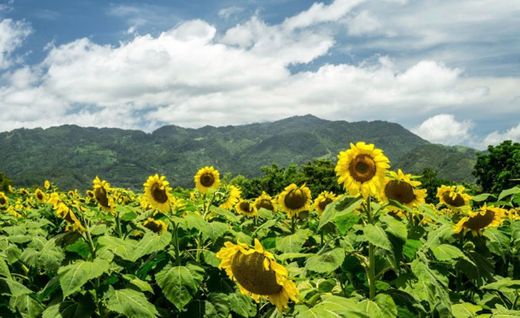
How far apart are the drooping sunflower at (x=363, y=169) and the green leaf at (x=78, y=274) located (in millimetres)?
2281

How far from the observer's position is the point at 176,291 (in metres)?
4.30

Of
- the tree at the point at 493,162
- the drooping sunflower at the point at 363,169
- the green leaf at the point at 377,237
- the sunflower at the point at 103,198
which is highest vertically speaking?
the drooping sunflower at the point at 363,169

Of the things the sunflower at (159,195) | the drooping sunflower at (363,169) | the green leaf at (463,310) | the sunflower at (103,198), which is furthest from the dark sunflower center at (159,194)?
the green leaf at (463,310)

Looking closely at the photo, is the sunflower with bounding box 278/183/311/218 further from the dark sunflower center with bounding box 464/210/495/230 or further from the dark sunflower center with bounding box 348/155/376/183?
the dark sunflower center with bounding box 348/155/376/183

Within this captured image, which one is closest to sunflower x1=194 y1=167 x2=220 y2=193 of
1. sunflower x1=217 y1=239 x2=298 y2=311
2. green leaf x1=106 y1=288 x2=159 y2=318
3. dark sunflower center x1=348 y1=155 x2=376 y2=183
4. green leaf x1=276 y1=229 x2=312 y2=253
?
green leaf x1=276 y1=229 x2=312 y2=253

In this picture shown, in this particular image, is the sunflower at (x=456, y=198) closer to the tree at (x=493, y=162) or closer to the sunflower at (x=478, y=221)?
the sunflower at (x=478, y=221)

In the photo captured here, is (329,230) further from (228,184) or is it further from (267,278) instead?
(228,184)

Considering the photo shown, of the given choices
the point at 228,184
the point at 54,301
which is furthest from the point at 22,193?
the point at 54,301

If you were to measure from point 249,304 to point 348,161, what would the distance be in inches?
71.4

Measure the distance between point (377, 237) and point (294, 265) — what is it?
126 cm

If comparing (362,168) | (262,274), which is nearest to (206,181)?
(362,168)

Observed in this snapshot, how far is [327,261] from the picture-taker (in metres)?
3.67

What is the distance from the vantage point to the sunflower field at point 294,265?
128 inches

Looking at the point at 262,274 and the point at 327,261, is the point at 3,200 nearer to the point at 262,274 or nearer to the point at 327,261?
the point at 327,261
